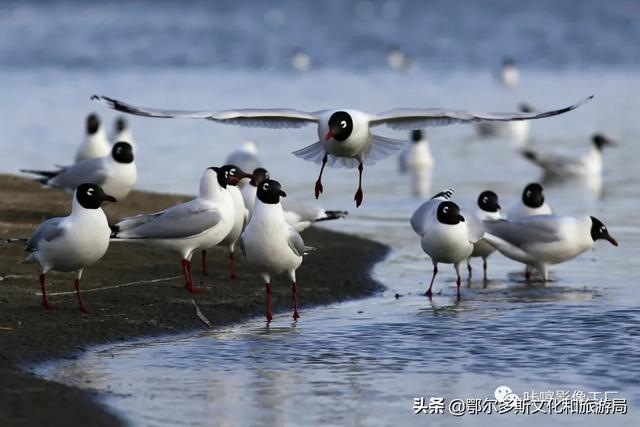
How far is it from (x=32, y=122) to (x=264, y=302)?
17.2 m

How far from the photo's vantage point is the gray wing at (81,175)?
1391cm

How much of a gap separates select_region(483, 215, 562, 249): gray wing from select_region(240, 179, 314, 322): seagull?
9.07ft

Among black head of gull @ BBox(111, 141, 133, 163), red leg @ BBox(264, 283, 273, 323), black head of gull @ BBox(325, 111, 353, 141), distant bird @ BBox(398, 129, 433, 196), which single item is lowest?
red leg @ BBox(264, 283, 273, 323)

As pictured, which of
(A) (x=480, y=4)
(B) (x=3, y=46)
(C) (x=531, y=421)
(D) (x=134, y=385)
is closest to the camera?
(C) (x=531, y=421)

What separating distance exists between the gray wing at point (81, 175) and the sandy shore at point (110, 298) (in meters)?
0.25

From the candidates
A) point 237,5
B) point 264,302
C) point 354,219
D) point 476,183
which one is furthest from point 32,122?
point 237,5

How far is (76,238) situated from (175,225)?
1770 mm

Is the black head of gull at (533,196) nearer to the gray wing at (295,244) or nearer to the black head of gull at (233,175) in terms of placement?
the black head of gull at (233,175)

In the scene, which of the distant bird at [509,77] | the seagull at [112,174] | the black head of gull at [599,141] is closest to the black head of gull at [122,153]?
the seagull at [112,174]

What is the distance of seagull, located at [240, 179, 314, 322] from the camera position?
1034cm

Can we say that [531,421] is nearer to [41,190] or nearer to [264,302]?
[264,302]

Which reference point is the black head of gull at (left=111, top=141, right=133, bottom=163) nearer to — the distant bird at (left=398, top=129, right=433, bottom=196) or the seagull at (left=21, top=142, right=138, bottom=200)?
the seagull at (left=21, top=142, right=138, bottom=200)

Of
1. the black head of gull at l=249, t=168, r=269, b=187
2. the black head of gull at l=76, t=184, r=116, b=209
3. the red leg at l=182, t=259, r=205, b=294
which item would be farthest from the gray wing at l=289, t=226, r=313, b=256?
the black head of gull at l=249, t=168, r=269, b=187

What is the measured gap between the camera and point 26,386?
769 centimetres
